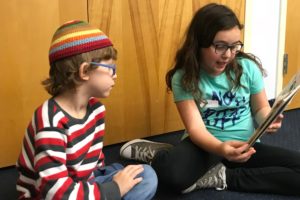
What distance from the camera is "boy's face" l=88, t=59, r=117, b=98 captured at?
3.16 ft

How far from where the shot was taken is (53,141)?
0.88 m

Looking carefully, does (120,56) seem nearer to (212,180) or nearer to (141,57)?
(141,57)

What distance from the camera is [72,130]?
940 millimetres

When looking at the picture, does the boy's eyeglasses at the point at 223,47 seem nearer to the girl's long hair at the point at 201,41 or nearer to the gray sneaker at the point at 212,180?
the girl's long hair at the point at 201,41

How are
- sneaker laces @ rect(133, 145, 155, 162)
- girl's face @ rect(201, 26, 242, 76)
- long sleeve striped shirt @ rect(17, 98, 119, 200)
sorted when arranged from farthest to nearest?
sneaker laces @ rect(133, 145, 155, 162), girl's face @ rect(201, 26, 242, 76), long sleeve striped shirt @ rect(17, 98, 119, 200)

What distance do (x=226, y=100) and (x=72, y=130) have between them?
56 centimetres

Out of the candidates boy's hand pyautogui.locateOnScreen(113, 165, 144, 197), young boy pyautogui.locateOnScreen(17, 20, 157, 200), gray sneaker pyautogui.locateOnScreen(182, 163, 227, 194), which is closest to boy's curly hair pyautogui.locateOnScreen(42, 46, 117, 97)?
young boy pyautogui.locateOnScreen(17, 20, 157, 200)

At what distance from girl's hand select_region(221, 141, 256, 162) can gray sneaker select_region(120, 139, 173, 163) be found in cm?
39

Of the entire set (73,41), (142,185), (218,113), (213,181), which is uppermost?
(73,41)

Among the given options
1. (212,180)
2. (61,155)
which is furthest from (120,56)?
(61,155)

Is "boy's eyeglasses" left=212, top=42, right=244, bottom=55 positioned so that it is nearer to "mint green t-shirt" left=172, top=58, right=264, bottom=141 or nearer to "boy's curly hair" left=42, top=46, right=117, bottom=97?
"mint green t-shirt" left=172, top=58, right=264, bottom=141

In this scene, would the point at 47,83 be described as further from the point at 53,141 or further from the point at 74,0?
the point at 74,0

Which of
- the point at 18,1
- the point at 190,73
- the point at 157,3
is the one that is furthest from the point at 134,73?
the point at 18,1

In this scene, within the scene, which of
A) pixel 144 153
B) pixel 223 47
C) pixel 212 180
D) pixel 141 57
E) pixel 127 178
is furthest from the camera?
pixel 141 57
